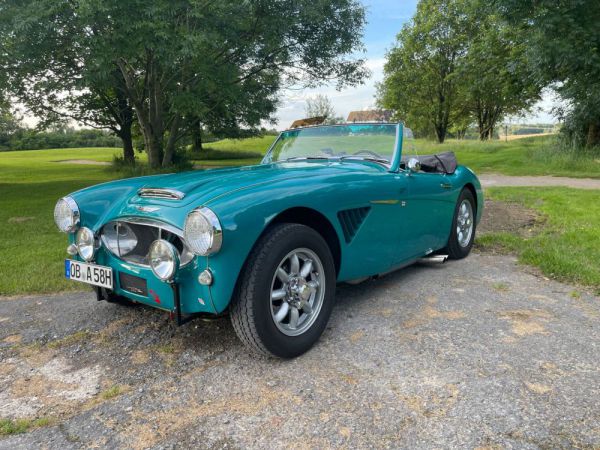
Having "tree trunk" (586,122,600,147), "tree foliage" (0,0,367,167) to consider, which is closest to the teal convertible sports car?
"tree foliage" (0,0,367,167)

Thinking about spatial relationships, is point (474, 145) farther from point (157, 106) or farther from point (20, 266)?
point (20, 266)

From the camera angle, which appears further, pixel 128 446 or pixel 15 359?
pixel 15 359

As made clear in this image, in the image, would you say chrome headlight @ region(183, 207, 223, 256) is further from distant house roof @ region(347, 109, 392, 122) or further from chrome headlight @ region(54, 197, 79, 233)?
distant house roof @ region(347, 109, 392, 122)

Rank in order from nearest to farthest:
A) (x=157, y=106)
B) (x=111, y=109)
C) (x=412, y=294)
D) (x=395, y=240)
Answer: (x=395, y=240)
(x=412, y=294)
(x=157, y=106)
(x=111, y=109)

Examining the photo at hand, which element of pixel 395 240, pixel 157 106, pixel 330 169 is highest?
pixel 157 106

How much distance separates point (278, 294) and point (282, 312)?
12 centimetres

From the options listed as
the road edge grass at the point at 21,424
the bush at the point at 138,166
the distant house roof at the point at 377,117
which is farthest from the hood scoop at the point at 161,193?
the bush at the point at 138,166

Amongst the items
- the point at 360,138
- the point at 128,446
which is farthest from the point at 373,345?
the point at 360,138

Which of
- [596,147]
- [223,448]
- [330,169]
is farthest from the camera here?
[596,147]

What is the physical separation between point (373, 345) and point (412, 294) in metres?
1.07

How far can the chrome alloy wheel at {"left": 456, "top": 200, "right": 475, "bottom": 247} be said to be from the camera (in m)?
4.94

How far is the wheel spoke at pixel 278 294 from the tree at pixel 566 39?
12.8 meters

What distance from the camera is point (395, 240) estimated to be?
3.59 metres

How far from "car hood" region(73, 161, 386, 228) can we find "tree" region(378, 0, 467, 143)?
35.5 metres
